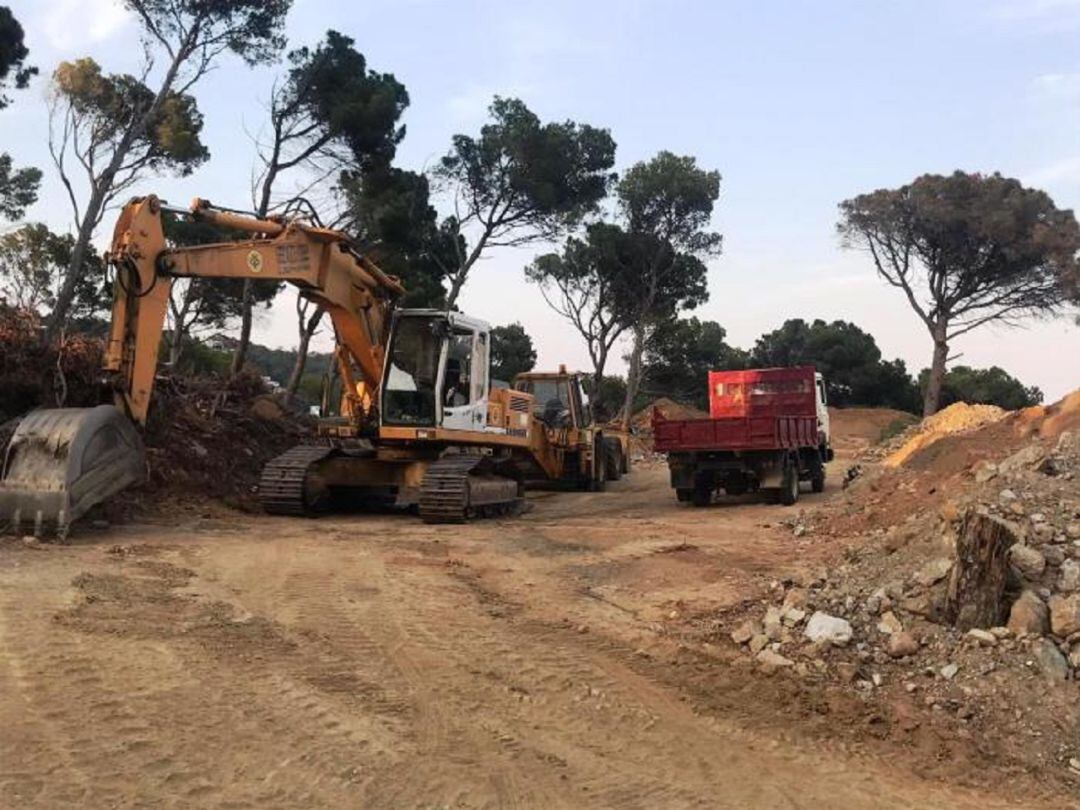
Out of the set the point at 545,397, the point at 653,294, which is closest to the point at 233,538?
the point at 545,397

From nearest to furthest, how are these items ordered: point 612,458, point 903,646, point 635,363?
point 903,646 → point 612,458 → point 635,363

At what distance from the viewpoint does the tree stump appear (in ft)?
19.6

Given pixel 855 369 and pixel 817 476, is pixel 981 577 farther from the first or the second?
pixel 855 369

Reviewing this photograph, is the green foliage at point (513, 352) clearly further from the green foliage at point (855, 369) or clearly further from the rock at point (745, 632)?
the rock at point (745, 632)

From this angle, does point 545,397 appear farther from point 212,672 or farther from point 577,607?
point 212,672

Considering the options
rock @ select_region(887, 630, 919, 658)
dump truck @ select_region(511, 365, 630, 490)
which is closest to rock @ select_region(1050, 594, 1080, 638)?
rock @ select_region(887, 630, 919, 658)

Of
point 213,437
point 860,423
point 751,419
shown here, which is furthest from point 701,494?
point 860,423

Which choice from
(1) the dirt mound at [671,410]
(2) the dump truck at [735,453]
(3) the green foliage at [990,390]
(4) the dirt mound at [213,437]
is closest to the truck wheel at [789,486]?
(2) the dump truck at [735,453]

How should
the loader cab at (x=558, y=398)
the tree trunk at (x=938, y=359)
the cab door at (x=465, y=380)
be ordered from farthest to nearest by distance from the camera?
the tree trunk at (x=938, y=359) < the loader cab at (x=558, y=398) < the cab door at (x=465, y=380)

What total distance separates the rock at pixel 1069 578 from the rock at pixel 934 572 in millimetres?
684

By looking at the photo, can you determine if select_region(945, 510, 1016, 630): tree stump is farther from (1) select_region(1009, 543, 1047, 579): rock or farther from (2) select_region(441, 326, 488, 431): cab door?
(2) select_region(441, 326, 488, 431): cab door

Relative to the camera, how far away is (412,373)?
44.9ft

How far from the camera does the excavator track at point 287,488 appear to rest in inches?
509

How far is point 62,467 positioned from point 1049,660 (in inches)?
367
